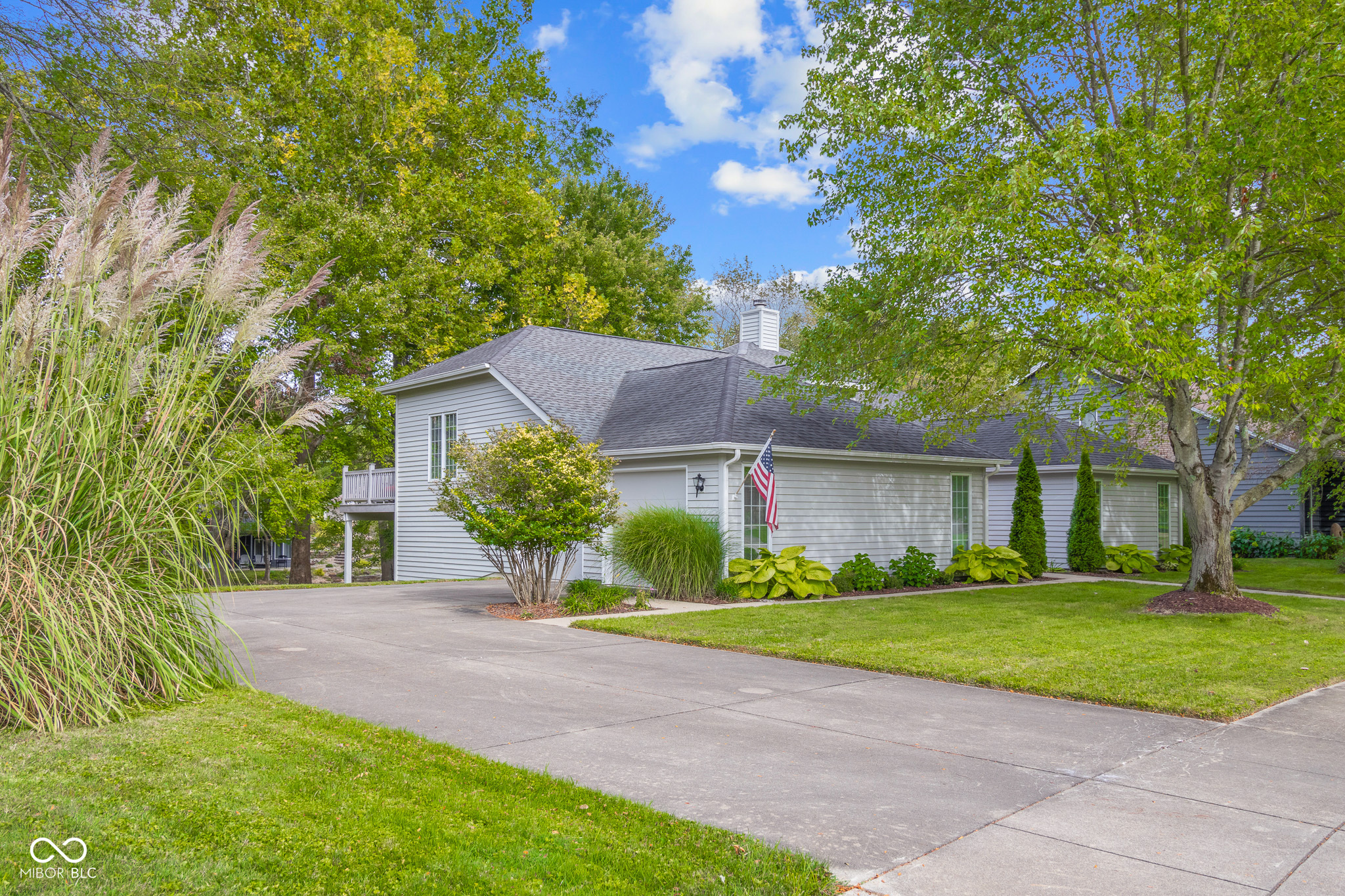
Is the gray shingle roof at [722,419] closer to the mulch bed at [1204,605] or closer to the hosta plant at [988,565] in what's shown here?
the hosta plant at [988,565]

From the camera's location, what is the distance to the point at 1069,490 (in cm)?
2273

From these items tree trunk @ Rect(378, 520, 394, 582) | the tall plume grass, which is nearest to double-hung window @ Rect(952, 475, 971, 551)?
the tall plume grass

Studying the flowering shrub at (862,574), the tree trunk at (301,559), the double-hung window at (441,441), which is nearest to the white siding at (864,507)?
the flowering shrub at (862,574)

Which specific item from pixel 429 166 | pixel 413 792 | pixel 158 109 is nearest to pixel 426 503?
pixel 429 166

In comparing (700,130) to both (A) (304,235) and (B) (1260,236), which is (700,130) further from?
(B) (1260,236)

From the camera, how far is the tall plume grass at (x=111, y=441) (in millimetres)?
5066

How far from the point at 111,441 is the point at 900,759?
5.02m

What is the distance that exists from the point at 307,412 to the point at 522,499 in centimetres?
686

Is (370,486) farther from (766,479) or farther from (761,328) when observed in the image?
(766,479)

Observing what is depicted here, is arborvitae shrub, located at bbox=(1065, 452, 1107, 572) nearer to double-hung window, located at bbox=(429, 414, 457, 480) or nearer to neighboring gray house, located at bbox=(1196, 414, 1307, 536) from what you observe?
neighboring gray house, located at bbox=(1196, 414, 1307, 536)

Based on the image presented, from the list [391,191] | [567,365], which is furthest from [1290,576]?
[391,191]

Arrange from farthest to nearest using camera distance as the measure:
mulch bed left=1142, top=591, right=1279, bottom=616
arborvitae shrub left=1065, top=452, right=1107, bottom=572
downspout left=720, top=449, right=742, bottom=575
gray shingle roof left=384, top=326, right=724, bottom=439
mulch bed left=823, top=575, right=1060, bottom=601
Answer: arborvitae shrub left=1065, top=452, right=1107, bottom=572, gray shingle roof left=384, top=326, right=724, bottom=439, mulch bed left=823, top=575, right=1060, bottom=601, downspout left=720, top=449, right=742, bottom=575, mulch bed left=1142, top=591, right=1279, bottom=616

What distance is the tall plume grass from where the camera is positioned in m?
5.07

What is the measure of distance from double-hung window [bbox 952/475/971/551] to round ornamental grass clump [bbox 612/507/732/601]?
7.27 metres
